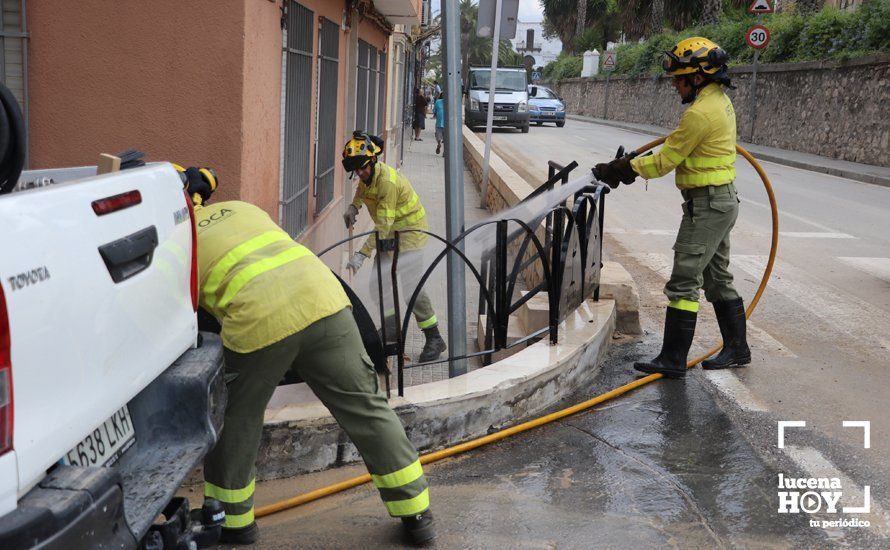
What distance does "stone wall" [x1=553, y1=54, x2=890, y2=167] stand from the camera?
70.4 feet

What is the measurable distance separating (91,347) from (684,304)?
389cm

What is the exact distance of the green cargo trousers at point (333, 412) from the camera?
3.36 metres

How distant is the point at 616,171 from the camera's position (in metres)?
5.56

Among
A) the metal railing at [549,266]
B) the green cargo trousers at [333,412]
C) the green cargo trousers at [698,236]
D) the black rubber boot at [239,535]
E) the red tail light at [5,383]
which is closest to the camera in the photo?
the red tail light at [5,383]

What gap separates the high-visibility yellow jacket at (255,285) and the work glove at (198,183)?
26cm

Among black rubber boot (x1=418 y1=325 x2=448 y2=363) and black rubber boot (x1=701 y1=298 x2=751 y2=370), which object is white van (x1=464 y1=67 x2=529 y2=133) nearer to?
black rubber boot (x1=418 y1=325 x2=448 y2=363)

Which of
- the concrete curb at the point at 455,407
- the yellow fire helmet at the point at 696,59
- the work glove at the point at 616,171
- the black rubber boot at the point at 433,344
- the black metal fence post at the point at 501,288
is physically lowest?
the black rubber boot at the point at 433,344

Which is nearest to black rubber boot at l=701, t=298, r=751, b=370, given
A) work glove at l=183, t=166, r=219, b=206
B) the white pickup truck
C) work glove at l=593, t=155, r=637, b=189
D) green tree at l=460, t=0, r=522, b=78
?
work glove at l=593, t=155, r=637, b=189

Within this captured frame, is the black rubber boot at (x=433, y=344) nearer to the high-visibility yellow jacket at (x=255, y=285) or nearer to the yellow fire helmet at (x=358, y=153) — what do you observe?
the yellow fire helmet at (x=358, y=153)

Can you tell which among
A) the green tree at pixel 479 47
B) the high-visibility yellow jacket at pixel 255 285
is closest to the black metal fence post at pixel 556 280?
the high-visibility yellow jacket at pixel 255 285

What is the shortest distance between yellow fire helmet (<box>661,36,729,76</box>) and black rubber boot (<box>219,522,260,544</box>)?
3358 mm

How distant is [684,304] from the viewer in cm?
548

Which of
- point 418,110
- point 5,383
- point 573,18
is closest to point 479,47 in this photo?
point 573,18

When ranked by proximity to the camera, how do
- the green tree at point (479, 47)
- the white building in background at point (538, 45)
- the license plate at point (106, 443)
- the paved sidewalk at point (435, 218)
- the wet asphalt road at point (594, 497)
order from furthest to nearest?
the white building in background at point (538, 45), the green tree at point (479, 47), the paved sidewalk at point (435, 218), the wet asphalt road at point (594, 497), the license plate at point (106, 443)
